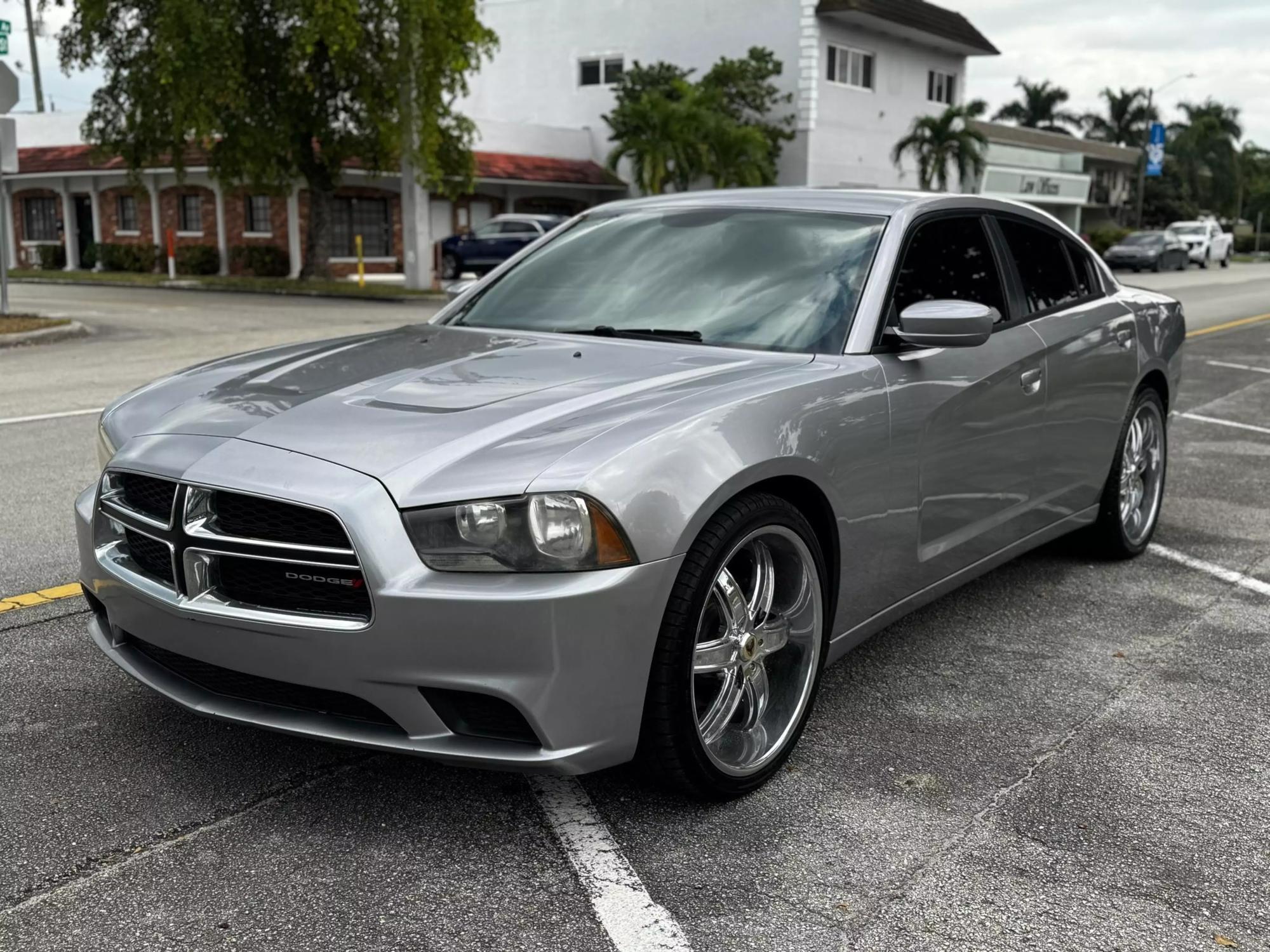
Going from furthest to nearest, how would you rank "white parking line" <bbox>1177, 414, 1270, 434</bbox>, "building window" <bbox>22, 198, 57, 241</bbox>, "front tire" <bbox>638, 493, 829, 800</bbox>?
"building window" <bbox>22, 198, 57, 241</bbox>
"white parking line" <bbox>1177, 414, 1270, 434</bbox>
"front tire" <bbox>638, 493, 829, 800</bbox>

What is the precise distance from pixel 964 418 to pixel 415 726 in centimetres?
213

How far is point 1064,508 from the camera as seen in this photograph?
518 cm

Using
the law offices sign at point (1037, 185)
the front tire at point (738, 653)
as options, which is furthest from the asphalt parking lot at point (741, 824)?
the law offices sign at point (1037, 185)

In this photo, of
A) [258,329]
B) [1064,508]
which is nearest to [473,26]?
[258,329]

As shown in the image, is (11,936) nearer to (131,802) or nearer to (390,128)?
(131,802)

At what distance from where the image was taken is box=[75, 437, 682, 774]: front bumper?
2.87 metres

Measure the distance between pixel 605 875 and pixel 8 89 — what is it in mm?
16292

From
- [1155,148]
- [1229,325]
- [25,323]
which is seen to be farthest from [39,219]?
[1155,148]

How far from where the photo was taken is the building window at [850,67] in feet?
147

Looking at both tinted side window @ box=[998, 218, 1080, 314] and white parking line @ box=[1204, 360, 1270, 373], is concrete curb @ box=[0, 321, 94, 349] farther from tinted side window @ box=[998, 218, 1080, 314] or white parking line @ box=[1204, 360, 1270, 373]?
tinted side window @ box=[998, 218, 1080, 314]

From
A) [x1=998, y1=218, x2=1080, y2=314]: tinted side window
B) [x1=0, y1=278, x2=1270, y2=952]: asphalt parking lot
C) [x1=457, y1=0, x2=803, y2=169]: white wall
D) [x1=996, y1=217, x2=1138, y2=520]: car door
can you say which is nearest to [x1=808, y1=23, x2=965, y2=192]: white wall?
[x1=457, y1=0, x2=803, y2=169]: white wall

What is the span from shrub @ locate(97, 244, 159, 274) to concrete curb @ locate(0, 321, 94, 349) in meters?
21.7

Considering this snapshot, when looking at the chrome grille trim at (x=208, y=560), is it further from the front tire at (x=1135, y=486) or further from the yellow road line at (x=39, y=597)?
the front tire at (x=1135, y=486)

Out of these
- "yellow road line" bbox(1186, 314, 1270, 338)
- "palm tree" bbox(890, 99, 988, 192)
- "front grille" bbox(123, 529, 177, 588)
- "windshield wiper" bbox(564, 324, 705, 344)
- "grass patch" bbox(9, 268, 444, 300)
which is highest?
"palm tree" bbox(890, 99, 988, 192)
